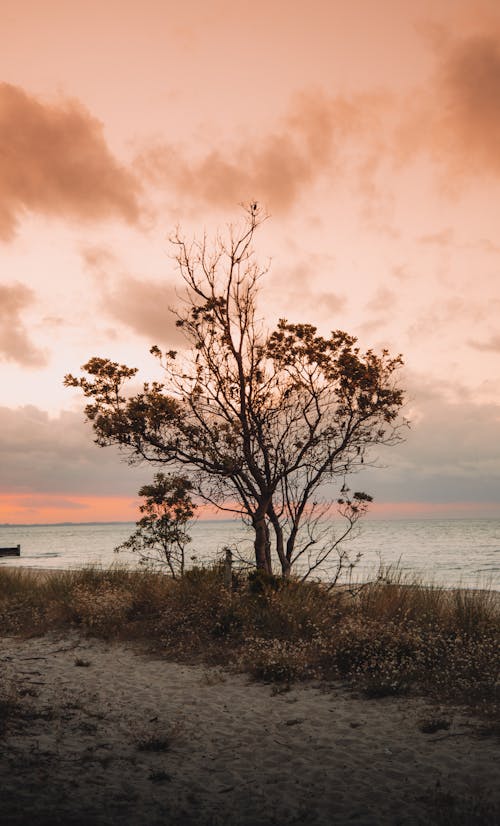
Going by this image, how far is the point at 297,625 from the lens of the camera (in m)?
11.0

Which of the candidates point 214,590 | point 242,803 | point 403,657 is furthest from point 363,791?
point 214,590

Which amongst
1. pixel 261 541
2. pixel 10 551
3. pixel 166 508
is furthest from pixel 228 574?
pixel 10 551

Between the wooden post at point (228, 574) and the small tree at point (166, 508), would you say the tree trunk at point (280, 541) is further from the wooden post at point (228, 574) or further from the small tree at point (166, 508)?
the small tree at point (166, 508)

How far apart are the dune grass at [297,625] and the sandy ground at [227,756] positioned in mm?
646

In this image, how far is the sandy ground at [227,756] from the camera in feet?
16.2

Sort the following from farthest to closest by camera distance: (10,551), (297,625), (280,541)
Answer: (10,551) → (280,541) → (297,625)

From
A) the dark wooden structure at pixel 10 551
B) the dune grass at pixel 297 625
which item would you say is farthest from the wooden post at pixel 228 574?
the dark wooden structure at pixel 10 551

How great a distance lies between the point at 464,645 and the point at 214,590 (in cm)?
533

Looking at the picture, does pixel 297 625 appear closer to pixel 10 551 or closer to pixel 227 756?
pixel 227 756

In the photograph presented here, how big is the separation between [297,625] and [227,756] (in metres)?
4.78

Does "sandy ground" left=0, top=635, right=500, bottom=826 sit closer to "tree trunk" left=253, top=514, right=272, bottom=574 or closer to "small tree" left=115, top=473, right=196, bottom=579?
"tree trunk" left=253, top=514, right=272, bottom=574

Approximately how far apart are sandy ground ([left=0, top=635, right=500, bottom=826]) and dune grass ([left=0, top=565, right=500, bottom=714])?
65cm

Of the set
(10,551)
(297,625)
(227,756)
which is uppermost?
(10,551)

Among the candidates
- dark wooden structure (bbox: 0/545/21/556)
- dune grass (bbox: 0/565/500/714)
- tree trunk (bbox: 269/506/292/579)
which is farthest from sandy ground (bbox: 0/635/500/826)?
dark wooden structure (bbox: 0/545/21/556)
